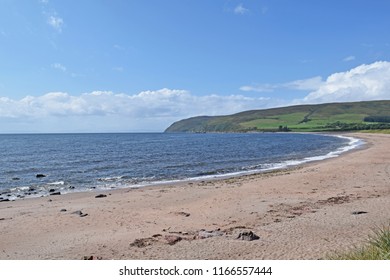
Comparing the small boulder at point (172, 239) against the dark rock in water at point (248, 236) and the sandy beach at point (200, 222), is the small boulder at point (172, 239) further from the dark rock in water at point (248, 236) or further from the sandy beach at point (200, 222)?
the dark rock in water at point (248, 236)

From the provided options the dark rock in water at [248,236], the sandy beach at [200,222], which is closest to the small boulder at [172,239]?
the sandy beach at [200,222]

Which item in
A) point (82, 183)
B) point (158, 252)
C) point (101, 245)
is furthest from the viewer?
point (82, 183)

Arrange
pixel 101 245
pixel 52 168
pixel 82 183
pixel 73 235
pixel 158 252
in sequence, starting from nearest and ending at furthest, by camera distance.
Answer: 1. pixel 158 252
2. pixel 101 245
3. pixel 73 235
4. pixel 82 183
5. pixel 52 168

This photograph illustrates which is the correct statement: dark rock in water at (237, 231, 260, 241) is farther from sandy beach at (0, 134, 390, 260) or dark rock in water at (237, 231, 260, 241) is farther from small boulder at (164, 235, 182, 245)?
small boulder at (164, 235, 182, 245)

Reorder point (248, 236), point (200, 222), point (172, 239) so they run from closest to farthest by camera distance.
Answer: point (248, 236), point (172, 239), point (200, 222)

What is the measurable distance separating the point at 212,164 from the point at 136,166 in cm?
890

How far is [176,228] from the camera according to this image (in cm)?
1259

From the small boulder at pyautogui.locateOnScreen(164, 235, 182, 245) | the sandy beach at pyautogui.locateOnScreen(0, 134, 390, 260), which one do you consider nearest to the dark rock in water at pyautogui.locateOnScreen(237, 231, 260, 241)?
the sandy beach at pyautogui.locateOnScreen(0, 134, 390, 260)

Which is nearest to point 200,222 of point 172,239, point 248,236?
point 172,239

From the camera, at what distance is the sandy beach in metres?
10.0

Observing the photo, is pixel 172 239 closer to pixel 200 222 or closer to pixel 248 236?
pixel 248 236

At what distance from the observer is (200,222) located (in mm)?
13500

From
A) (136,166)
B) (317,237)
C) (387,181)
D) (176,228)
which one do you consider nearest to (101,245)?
(176,228)

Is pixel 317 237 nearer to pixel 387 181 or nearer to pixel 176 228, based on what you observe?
→ pixel 176 228
